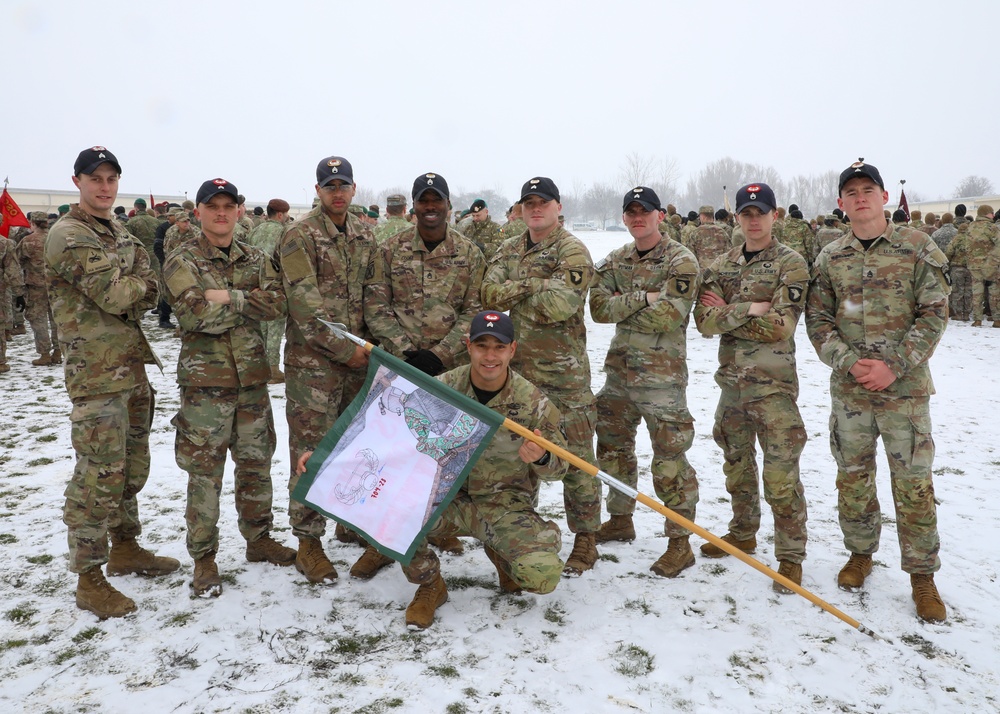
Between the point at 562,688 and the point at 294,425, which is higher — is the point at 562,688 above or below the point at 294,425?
below

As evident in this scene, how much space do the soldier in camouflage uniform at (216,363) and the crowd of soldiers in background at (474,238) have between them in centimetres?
547

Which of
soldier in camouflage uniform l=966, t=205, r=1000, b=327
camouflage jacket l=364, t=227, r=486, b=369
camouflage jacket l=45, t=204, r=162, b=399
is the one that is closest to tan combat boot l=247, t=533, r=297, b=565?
camouflage jacket l=45, t=204, r=162, b=399

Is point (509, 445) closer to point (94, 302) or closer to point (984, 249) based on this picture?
point (94, 302)

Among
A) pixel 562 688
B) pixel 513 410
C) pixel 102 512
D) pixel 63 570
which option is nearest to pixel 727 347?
pixel 513 410

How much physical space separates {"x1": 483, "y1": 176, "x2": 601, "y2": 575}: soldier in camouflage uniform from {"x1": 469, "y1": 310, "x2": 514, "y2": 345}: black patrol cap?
64 centimetres

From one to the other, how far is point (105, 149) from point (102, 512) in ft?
7.45

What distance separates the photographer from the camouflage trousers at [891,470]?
3.99 metres

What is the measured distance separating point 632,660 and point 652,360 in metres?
1.92

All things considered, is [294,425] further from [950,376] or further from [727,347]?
[950,376]

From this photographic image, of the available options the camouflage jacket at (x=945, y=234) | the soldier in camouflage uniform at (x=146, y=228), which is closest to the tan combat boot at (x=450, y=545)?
the soldier in camouflage uniform at (x=146, y=228)

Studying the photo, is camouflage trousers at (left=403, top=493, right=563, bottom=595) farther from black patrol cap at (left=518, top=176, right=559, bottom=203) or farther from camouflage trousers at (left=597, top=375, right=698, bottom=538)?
black patrol cap at (left=518, top=176, right=559, bottom=203)

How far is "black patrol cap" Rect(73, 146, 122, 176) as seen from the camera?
4109 mm

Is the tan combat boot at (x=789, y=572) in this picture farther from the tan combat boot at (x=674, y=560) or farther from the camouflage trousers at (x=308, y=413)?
the camouflage trousers at (x=308, y=413)

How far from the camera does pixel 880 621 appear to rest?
3846mm
